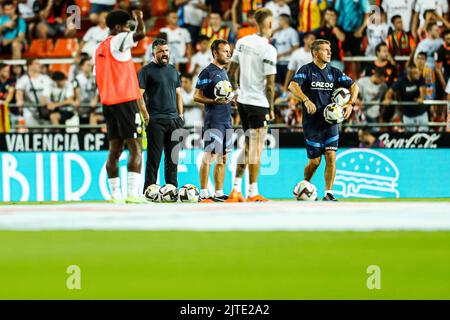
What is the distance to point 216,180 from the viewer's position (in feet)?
43.5

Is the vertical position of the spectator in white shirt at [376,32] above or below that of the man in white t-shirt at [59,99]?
above

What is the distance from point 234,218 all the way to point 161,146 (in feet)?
13.1

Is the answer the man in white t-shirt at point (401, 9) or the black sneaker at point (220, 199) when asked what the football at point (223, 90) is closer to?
the black sneaker at point (220, 199)

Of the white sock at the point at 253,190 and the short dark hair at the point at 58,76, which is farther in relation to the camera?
the short dark hair at the point at 58,76

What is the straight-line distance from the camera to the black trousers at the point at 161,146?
13.6 meters

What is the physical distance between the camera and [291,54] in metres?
20.0

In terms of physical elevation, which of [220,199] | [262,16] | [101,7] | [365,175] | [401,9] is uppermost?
[101,7]

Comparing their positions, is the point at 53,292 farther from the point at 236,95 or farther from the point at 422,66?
the point at 422,66

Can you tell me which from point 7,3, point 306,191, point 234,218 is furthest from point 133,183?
point 7,3

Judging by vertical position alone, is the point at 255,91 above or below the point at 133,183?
above

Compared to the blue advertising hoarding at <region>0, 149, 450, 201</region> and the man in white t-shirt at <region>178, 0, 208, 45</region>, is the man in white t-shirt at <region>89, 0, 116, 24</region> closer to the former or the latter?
the man in white t-shirt at <region>178, 0, 208, 45</region>

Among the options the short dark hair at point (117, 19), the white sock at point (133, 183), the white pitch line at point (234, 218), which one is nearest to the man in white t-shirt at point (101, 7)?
the short dark hair at point (117, 19)

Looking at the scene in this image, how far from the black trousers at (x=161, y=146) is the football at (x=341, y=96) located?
2238 millimetres

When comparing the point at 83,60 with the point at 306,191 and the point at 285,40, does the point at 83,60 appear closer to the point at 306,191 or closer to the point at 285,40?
the point at 285,40
